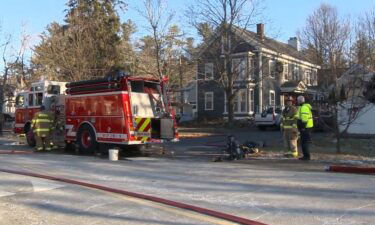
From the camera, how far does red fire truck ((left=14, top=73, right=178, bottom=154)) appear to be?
49.6ft

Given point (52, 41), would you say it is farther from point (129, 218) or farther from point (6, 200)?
point (129, 218)

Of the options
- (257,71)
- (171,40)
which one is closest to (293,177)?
(257,71)

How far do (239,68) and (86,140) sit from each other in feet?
63.1

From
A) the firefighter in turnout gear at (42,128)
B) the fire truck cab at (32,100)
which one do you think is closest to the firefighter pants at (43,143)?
the firefighter in turnout gear at (42,128)

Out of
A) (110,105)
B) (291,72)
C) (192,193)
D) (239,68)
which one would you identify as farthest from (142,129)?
(291,72)

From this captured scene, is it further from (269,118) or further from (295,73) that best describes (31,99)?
(295,73)

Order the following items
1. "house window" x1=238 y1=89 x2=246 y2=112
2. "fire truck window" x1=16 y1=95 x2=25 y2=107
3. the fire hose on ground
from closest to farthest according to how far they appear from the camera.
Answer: the fire hose on ground → "fire truck window" x1=16 y1=95 x2=25 y2=107 → "house window" x1=238 y1=89 x2=246 y2=112

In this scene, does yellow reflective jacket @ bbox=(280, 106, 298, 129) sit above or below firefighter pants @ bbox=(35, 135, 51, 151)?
above

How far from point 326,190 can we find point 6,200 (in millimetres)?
5506

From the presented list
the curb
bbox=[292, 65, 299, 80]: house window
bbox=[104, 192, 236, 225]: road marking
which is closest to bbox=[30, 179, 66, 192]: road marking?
bbox=[104, 192, 236, 225]: road marking

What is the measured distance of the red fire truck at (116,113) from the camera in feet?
49.6

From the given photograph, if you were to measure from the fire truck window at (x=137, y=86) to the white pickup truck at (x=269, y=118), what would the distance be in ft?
52.1

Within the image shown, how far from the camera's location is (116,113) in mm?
15219

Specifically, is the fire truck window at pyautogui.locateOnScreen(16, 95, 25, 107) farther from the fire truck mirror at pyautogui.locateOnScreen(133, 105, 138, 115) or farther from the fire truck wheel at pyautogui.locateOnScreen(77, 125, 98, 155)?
the fire truck mirror at pyautogui.locateOnScreen(133, 105, 138, 115)
